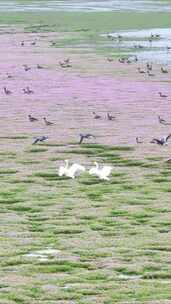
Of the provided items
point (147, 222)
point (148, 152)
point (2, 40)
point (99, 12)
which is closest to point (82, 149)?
point (148, 152)

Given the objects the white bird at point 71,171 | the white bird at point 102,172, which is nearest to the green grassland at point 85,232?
the white bird at point 102,172

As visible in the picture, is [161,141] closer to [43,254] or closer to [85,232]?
[85,232]

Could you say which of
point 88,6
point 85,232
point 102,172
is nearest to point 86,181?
point 102,172

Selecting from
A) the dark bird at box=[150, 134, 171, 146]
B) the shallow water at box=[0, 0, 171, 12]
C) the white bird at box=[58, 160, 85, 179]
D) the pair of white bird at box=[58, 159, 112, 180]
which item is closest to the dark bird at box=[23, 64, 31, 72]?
the dark bird at box=[150, 134, 171, 146]

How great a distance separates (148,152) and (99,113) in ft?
31.0

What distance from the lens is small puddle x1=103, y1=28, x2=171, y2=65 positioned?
6231 cm

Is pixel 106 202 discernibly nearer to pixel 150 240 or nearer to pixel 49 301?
pixel 150 240

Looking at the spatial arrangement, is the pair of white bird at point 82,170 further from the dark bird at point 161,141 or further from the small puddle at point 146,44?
the small puddle at point 146,44

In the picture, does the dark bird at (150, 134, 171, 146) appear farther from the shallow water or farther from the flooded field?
the shallow water

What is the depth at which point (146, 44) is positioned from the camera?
234 ft

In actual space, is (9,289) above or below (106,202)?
below

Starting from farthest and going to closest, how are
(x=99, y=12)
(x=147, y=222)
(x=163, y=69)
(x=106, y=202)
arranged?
(x=99, y=12) → (x=163, y=69) → (x=106, y=202) → (x=147, y=222)

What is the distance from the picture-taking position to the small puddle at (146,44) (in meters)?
62.3

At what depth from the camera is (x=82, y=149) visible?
1153 inches
